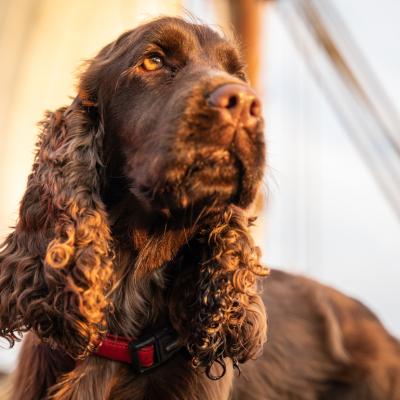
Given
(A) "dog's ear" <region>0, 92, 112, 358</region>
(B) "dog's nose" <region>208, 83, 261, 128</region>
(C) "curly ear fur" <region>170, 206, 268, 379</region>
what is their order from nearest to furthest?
1. (B) "dog's nose" <region>208, 83, 261, 128</region>
2. (A) "dog's ear" <region>0, 92, 112, 358</region>
3. (C) "curly ear fur" <region>170, 206, 268, 379</region>

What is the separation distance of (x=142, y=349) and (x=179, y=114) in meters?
0.79

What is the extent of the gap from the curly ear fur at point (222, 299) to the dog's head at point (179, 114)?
0.29 m

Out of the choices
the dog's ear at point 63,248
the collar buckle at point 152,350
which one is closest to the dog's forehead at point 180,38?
the dog's ear at point 63,248

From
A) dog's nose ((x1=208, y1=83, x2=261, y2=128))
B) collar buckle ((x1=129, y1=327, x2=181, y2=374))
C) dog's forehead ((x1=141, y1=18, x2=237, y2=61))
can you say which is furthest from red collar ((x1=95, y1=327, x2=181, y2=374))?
dog's forehead ((x1=141, y1=18, x2=237, y2=61))

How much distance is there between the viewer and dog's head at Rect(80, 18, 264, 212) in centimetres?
200

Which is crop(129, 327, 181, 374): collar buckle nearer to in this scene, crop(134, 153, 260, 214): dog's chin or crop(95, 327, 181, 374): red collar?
crop(95, 327, 181, 374): red collar

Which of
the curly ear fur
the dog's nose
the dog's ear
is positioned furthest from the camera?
the curly ear fur

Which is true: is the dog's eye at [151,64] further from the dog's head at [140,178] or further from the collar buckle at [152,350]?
the collar buckle at [152,350]

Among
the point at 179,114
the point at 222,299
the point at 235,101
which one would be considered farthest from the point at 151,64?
the point at 222,299

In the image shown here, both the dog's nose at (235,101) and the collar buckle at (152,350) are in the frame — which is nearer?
the dog's nose at (235,101)

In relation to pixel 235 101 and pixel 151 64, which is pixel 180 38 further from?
pixel 235 101

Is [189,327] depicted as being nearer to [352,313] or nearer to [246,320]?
[246,320]

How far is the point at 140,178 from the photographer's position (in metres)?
2.21

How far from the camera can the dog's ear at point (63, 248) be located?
7.20ft
